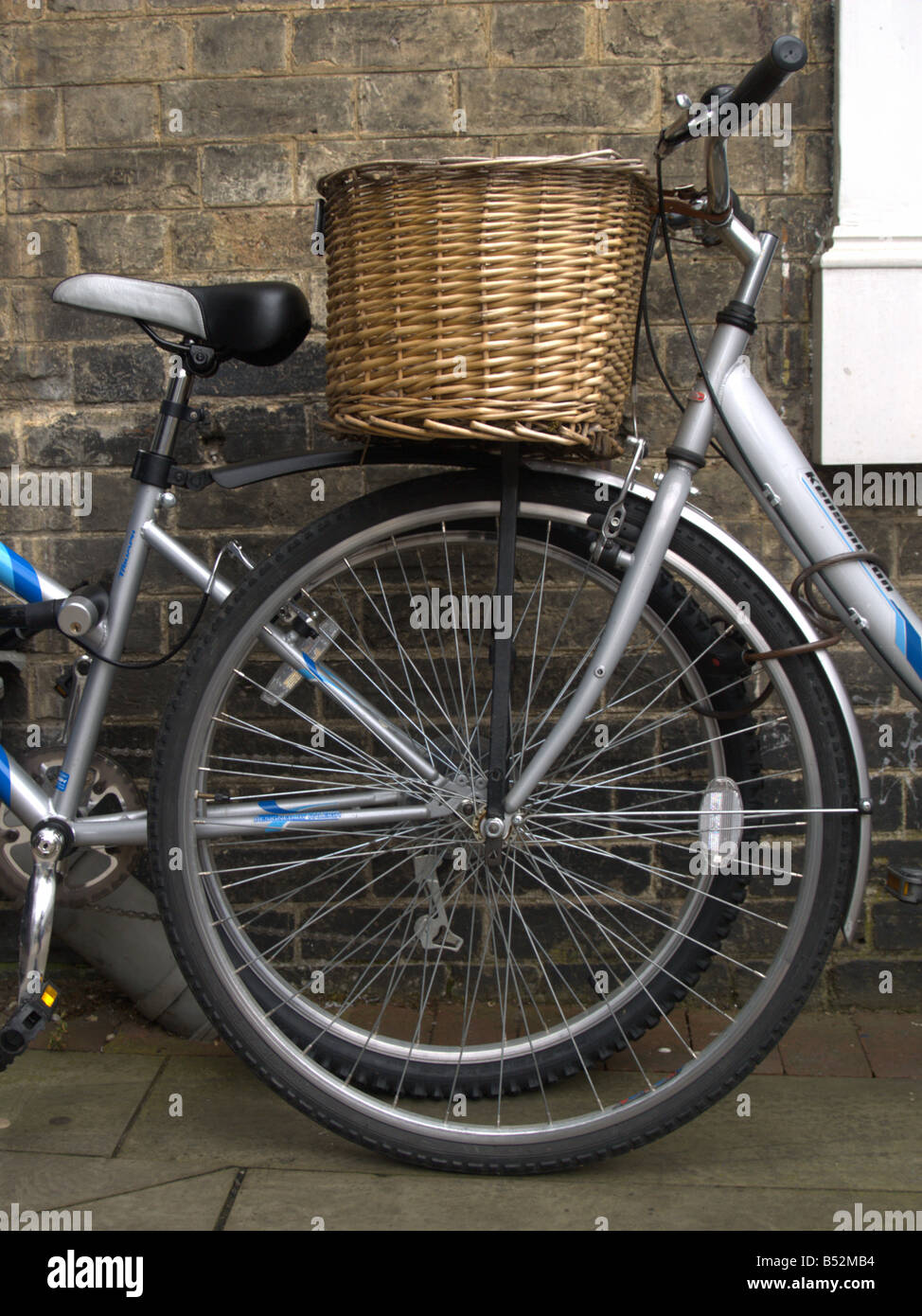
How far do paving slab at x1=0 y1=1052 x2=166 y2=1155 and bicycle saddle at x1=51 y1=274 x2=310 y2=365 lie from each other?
1.44m

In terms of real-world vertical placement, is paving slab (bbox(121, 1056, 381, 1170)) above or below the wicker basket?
below

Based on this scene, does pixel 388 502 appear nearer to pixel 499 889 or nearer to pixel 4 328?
pixel 499 889

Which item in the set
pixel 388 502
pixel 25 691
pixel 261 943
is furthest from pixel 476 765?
pixel 25 691

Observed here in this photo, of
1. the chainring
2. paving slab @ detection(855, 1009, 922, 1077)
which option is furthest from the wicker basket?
paving slab @ detection(855, 1009, 922, 1077)

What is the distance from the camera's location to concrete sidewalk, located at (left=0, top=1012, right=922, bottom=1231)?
1971mm

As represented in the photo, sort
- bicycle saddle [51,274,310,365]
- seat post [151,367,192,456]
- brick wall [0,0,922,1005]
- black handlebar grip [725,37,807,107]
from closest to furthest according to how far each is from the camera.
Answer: black handlebar grip [725,37,807,107] → bicycle saddle [51,274,310,365] → seat post [151,367,192,456] → brick wall [0,0,922,1005]

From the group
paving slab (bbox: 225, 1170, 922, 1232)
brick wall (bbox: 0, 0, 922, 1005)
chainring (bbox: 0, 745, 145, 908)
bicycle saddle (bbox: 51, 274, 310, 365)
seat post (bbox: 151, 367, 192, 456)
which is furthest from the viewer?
brick wall (bbox: 0, 0, 922, 1005)

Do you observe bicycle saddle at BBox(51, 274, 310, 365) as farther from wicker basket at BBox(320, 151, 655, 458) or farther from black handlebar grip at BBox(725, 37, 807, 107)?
black handlebar grip at BBox(725, 37, 807, 107)

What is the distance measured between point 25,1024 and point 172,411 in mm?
1095

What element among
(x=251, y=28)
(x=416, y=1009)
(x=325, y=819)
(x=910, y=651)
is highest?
(x=251, y=28)
